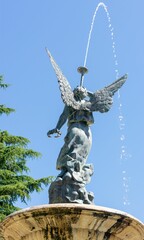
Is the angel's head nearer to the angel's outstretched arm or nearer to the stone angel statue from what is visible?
the stone angel statue

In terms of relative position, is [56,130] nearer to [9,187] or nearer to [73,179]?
[73,179]

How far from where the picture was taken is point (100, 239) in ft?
26.2

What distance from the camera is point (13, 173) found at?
2272cm

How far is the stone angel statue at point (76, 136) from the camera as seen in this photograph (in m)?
9.14

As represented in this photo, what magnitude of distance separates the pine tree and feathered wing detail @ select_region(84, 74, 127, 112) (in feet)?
37.1

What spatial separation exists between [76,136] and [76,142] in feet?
0.45

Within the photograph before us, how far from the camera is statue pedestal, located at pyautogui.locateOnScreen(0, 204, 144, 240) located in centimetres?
759

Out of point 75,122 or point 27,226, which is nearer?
point 27,226

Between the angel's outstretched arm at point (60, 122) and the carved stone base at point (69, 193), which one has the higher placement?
the angel's outstretched arm at point (60, 122)

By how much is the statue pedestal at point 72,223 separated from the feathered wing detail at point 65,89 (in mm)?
2967

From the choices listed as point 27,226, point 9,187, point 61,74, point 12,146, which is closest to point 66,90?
point 61,74

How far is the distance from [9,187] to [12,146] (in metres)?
2.73

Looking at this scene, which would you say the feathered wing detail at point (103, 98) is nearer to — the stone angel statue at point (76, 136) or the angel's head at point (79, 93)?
the stone angel statue at point (76, 136)

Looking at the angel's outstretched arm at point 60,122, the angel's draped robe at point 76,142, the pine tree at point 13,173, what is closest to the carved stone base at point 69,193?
the angel's draped robe at point 76,142
